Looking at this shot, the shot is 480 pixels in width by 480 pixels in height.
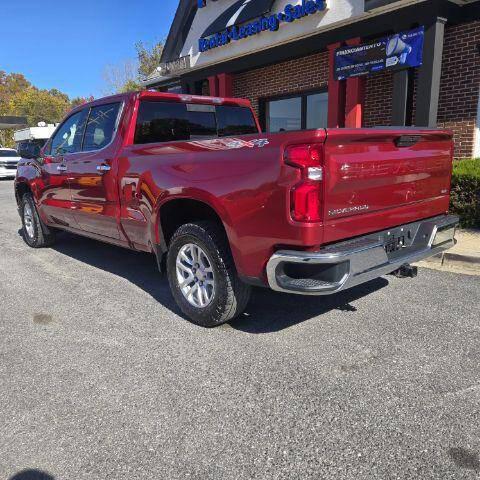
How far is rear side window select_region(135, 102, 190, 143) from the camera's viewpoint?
437cm

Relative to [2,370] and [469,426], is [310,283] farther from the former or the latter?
[2,370]

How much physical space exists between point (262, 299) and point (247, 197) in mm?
1571

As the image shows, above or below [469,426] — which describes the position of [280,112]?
above

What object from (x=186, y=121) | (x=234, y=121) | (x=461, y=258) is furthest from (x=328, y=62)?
(x=186, y=121)

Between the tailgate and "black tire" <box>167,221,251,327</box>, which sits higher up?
the tailgate

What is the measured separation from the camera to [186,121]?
4676 millimetres

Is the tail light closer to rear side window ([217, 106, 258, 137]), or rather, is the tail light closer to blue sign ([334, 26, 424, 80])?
rear side window ([217, 106, 258, 137])

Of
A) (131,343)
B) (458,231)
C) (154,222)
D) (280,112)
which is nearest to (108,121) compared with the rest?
(154,222)

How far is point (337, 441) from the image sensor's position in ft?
7.41

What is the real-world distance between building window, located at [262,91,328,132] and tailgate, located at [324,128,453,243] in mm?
7351

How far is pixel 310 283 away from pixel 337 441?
94cm

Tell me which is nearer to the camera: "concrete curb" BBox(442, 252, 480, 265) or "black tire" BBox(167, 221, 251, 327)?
"black tire" BBox(167, 221, 251, 327)

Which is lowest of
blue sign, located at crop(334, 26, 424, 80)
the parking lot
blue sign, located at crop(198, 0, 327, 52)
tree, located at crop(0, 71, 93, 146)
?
the parking lot

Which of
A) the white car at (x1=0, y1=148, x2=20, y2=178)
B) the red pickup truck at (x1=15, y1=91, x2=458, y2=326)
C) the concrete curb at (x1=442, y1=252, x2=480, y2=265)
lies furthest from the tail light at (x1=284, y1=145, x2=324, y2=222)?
the white car at (x1=0, y1=148, x2=20, y2=178)
